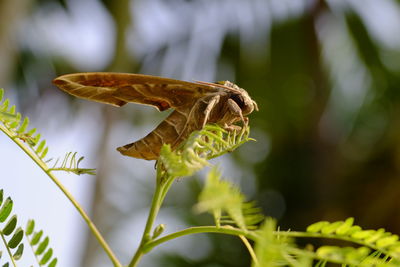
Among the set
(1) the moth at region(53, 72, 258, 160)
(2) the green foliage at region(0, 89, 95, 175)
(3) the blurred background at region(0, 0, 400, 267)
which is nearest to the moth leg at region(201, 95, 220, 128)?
(1) the moth at region(53, 72, 258, 160)

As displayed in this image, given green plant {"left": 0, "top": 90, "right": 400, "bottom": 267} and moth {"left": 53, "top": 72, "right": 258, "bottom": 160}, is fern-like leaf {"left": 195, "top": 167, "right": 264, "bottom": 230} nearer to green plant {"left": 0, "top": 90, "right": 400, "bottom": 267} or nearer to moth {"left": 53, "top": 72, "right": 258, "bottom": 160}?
green plant {"left": 0, "top": 90, "right": 400, "bottom": 267}

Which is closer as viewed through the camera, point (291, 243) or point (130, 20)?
point (291, 243)

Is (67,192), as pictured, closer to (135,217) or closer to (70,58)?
(135,217)

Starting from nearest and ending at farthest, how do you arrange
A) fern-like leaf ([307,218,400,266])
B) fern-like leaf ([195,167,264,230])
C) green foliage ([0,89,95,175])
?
fern-like leaf ([195,167,264,230]) < fern-like leaf ([307,218,400,266]) < green foliage ([0,89,95,175])

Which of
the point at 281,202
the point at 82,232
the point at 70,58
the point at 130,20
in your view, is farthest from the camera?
the point at 70,58

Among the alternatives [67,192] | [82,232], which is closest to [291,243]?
[67,192]

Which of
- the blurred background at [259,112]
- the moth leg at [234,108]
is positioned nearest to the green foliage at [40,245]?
the moth leg at [234,108]

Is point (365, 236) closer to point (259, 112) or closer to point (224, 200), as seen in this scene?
point (224, 200)
